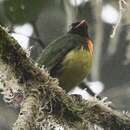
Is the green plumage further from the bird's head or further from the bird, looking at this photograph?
the bird's head

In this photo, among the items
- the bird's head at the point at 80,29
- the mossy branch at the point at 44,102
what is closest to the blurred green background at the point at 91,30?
the bird's head at the point at 80,29

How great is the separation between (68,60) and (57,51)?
91 millimetres

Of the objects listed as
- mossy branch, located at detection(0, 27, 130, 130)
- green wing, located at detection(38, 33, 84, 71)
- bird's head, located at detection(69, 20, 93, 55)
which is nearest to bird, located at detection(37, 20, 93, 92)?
green wing, located at detection(38, 33, 84, 71)

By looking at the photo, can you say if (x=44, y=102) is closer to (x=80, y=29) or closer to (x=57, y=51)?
(x=57, y=51)

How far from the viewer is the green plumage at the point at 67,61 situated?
352cm

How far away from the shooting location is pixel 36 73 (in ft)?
8.69

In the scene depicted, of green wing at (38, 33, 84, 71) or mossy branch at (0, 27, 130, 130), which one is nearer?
mossy branch at (0, 27, 130, 130)

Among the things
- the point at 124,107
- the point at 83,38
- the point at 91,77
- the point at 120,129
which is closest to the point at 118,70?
the point at 91,77

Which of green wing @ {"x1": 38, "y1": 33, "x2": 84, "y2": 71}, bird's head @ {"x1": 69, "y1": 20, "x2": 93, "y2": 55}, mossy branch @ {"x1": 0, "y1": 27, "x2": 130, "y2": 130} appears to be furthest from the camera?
bird's head @ {"x1": 69, "y1": 20, "x2": 93, "y2": 55}

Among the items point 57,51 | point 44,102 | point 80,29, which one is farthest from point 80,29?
point 44,102

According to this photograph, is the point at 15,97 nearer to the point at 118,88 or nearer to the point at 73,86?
the point at 73,86

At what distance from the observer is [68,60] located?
3.57 metres

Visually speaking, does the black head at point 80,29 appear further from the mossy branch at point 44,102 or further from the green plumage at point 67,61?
the mossy branch at point 44,102

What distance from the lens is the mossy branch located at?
2480 millimetres
